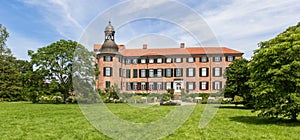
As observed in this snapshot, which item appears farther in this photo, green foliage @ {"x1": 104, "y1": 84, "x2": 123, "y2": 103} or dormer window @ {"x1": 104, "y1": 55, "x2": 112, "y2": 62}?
dormer window @ {"x1": 104, "y1": 55, "x2": 112, "y2": 62}

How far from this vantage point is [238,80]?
65.8 ft

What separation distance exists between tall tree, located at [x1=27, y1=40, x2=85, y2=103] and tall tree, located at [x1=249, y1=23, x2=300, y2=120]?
20.8m

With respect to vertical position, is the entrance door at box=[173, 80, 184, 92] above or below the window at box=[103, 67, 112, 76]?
below

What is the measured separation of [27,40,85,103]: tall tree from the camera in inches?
1077

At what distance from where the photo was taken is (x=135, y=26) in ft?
33.1

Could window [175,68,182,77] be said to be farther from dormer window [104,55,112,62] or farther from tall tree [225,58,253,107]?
tall tree [225,58,253,107]

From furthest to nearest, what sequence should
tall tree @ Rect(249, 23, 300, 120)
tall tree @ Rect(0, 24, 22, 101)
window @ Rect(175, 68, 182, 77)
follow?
Result: window @ Rect(175, 68, 182, 77)
tall tree @ Rect(0, 24, 22, 101)
tall tree @ Rect(249, 23, 300, 120)

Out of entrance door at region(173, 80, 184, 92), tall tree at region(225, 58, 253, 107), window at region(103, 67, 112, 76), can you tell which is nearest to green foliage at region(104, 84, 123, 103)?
window at region(103, 67, 112, 76)

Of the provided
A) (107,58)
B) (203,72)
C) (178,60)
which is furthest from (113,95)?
(203,72)

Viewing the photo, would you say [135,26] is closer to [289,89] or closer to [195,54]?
[289,89]

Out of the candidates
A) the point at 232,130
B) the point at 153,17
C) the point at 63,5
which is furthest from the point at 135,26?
the point at 232,130

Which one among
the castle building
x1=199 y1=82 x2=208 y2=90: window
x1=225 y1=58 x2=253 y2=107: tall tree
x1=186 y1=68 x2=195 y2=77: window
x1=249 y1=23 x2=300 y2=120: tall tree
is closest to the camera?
x1=249 y1=23 x2=300 y2=120: tall tree

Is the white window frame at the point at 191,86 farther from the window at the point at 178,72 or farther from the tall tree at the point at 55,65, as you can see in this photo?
the tall tree at the point at 55,65

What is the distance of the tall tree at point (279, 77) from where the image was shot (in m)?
9.95
